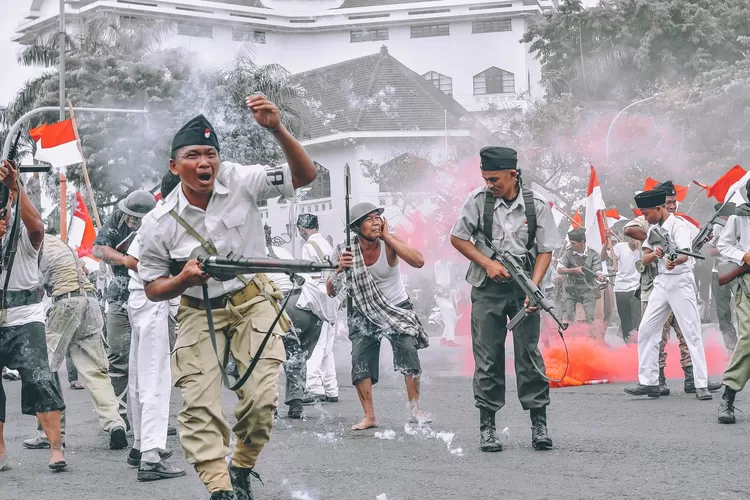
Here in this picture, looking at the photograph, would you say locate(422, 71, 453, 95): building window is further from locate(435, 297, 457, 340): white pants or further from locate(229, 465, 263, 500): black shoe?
locate(229, 465, 263, 500): black shoe

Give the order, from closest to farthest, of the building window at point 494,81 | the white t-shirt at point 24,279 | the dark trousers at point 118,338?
the white t-shirt at point 24,279
the dark trousers at point 118,338
the building window at point 494,81

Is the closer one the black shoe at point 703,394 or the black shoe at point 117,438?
the black shoe at point 117,438

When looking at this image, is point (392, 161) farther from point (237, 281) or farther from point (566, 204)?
point (237, 281)

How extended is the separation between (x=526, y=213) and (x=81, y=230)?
10487mm

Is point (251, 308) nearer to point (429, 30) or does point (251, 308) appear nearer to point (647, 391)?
point (647, 391)

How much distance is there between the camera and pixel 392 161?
3631 cm

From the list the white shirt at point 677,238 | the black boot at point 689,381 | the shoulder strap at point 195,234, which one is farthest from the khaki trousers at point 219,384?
the black boot at point 689,381

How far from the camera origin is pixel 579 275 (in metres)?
15.8

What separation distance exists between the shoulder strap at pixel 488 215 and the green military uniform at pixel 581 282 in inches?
337

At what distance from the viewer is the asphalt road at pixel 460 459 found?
5945 mm

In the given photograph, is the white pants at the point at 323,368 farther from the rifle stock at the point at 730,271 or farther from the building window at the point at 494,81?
the building window at the point at 494,81

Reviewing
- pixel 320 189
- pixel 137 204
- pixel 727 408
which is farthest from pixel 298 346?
pixel 320 189

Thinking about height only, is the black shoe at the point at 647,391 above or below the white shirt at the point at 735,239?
below

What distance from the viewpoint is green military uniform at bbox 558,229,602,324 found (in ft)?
51.8
